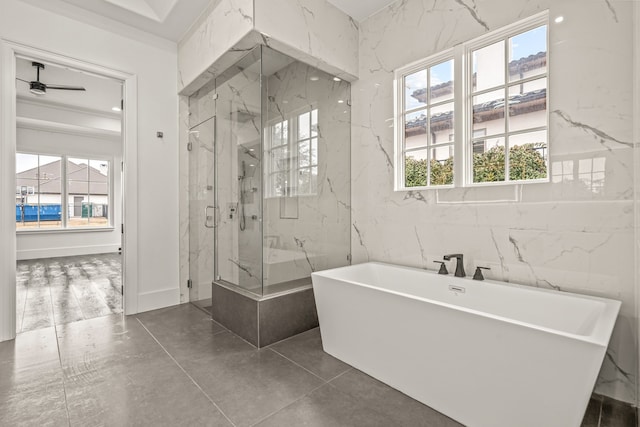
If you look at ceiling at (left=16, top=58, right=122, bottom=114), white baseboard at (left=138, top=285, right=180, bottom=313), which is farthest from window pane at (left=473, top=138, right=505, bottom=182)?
ceiling at (left=16, top=58, right=122, bottom=114)

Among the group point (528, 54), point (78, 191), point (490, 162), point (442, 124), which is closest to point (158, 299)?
point (442, 124)

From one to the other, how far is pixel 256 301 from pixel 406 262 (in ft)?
4.42

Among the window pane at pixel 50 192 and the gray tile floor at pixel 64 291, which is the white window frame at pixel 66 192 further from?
the gray tile floor at pixel 64 291

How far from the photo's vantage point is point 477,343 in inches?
55.9

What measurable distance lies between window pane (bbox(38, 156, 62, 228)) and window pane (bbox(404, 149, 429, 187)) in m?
7.87

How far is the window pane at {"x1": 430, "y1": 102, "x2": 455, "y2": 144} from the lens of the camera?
2.49 metres

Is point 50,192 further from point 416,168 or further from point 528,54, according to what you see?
point 528,54

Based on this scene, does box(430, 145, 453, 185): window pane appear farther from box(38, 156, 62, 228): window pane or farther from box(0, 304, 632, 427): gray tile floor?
box(38, 156, 62, 228): window pane

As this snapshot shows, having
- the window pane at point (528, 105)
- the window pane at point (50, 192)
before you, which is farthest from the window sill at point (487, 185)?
the window pane at point (50, 192)

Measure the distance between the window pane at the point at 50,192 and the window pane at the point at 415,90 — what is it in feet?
25.7

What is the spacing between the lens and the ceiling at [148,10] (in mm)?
2793

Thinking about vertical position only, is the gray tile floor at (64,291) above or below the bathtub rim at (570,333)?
below

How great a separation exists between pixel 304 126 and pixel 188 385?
2265 millimetres

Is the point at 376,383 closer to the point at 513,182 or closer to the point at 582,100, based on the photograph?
the point at 513,182
